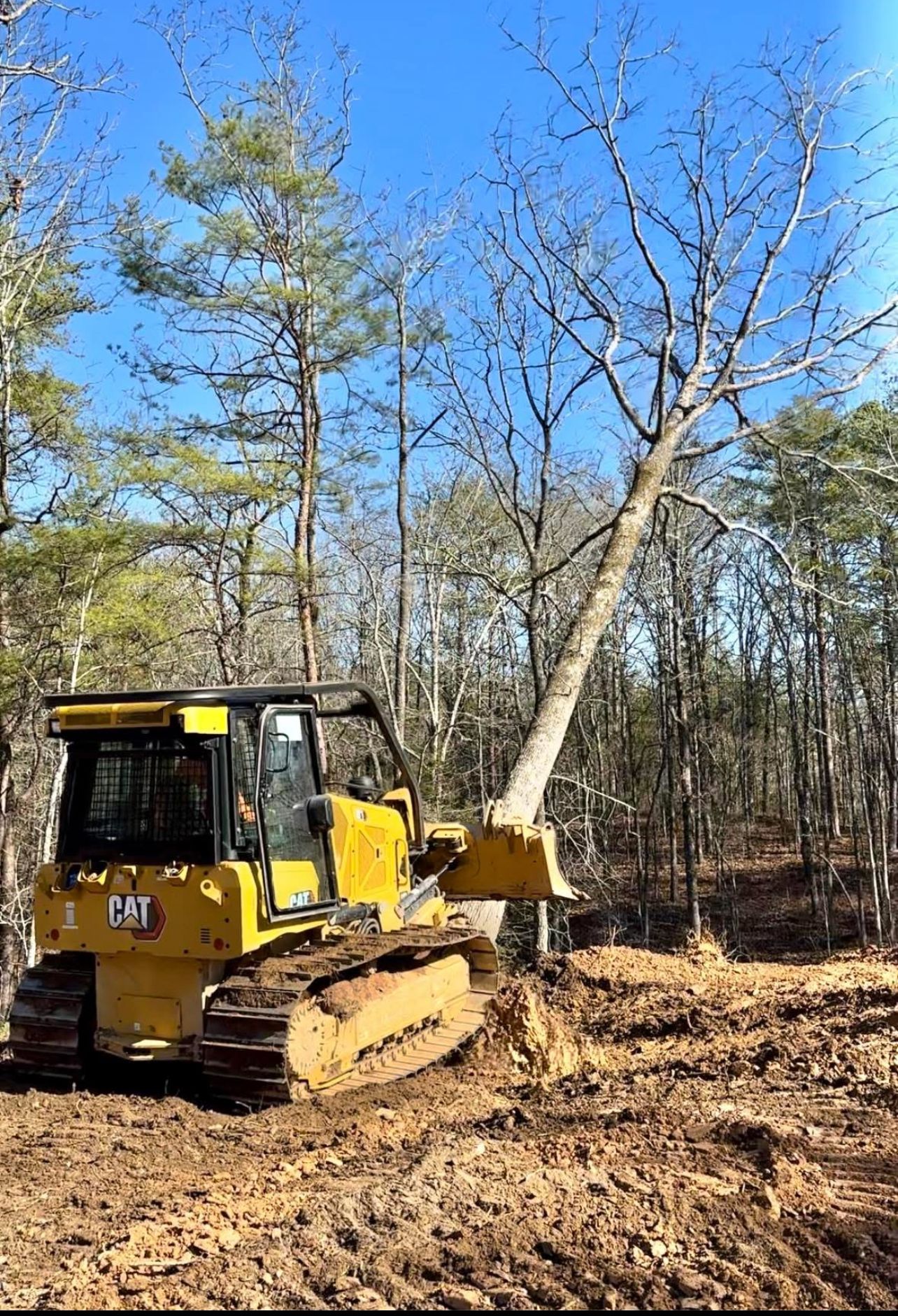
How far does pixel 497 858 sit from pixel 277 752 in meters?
2.57

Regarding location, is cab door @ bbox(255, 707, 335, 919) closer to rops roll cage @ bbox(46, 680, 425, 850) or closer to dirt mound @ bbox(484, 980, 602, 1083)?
rops roll cage @ bbox(46, 680, 425, 850)

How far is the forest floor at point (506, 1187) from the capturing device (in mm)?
2992

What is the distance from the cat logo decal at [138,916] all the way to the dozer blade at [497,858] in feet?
8.86

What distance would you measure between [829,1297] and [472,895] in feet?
16.7

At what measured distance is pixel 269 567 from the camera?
552 inches

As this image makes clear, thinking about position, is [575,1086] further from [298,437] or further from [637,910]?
[637,910]

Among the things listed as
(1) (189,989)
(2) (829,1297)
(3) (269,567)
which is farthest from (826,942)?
(2) (829,1297)

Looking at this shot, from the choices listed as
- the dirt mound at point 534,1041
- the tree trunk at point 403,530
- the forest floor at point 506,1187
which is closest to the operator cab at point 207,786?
the forest floor at point 506,1187

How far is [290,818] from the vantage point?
5.96 m

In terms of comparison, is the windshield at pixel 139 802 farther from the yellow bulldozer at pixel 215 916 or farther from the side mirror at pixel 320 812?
the side mirror at pixel 320 812

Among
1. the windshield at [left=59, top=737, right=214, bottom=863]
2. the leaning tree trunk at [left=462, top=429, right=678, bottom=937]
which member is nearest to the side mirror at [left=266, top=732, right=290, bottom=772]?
the windshield at [left=59, top=737, right=214, bottom=863]

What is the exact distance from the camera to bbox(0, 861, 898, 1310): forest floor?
9.82ft

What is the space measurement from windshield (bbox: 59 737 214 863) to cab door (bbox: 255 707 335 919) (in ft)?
1.07

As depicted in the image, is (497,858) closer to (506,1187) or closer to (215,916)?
(215,916)
